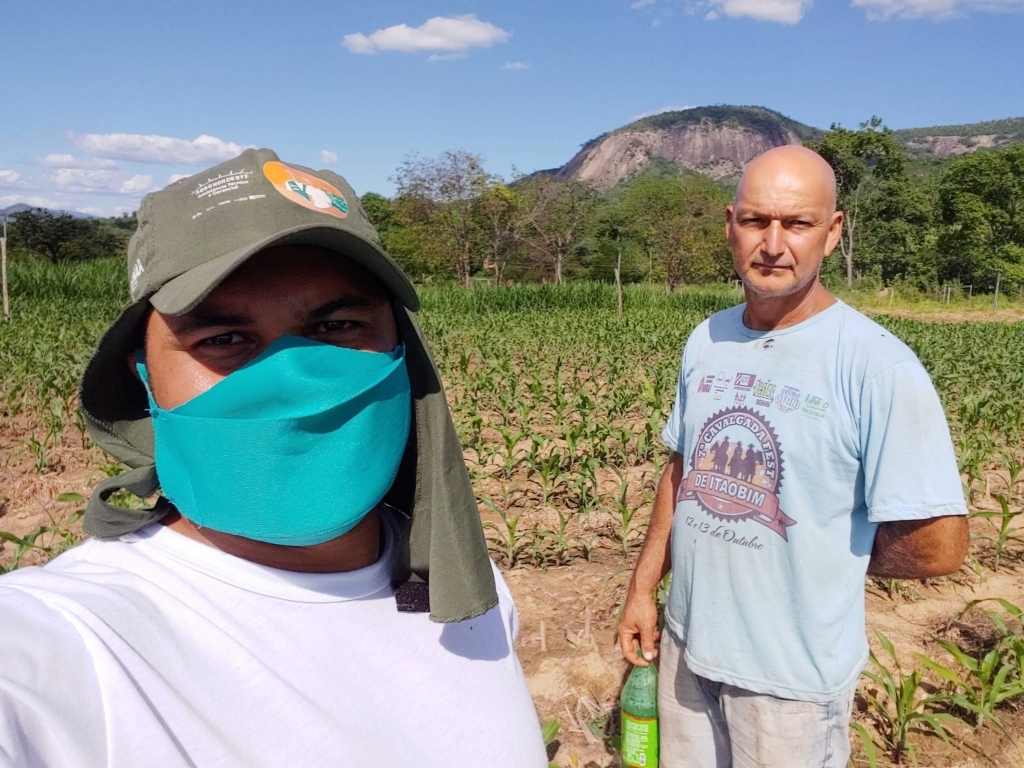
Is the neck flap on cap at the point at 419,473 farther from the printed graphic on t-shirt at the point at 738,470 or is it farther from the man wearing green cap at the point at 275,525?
the printed graphic on t-shirt at the point at 738,470

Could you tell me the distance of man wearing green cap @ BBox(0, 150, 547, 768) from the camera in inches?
32.5

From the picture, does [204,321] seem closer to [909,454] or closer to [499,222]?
[909,454]

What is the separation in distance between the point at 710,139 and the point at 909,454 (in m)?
197

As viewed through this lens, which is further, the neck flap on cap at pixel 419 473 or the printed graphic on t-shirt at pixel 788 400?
the printed graphic on t-shirt at pixel 788 400

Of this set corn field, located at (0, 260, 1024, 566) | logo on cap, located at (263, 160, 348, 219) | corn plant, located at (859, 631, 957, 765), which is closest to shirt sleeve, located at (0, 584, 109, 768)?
logo on cap, located at (263, 160, 348, 219)

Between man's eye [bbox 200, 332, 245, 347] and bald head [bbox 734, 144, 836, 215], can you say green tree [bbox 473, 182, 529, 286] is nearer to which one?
bald head [bbox 734, 144, 836, 215]

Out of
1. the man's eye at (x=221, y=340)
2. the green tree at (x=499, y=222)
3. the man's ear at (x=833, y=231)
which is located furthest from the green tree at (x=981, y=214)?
the man's eye at (x=221, y=340)

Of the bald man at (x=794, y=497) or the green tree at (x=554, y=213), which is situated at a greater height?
the green tree at (x=554, y=213)

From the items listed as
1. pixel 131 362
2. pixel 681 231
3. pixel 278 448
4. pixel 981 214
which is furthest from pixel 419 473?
pixel 981 214

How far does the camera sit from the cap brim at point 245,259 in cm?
95

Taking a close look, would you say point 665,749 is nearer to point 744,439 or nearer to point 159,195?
point 744,439

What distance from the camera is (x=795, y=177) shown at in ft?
6.09

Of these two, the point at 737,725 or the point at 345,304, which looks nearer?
the point at 345,304

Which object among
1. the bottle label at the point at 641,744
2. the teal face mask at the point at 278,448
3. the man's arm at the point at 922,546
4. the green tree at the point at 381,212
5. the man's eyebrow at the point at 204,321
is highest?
the green tree at the point at 381,212
